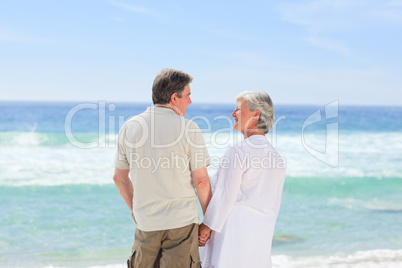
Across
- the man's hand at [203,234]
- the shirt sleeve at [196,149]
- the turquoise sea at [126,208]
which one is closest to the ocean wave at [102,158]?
the turquoise sea at [126,208]

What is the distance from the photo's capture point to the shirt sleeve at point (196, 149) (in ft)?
6.58

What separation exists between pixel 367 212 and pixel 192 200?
18.3 feet

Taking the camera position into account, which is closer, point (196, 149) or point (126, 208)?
point (196, 149)

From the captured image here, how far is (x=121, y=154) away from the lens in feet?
7.10

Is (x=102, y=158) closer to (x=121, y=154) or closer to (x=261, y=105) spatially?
(x=121, y=154)

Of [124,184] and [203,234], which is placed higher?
[124,184]

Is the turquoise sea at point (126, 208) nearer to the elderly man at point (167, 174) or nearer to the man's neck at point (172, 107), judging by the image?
the elderly man at point (167, 174)

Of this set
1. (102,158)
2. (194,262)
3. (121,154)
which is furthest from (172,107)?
(102,158)

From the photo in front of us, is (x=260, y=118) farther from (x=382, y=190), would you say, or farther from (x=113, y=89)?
(x=113, y=89)

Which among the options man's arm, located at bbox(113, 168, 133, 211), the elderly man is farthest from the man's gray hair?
man's arm, located at bbox(113, 168, 133, 211)

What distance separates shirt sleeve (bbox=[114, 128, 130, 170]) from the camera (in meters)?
2.12

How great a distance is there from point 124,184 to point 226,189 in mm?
568

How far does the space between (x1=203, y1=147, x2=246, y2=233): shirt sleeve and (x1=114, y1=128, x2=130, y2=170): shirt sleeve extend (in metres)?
0.50

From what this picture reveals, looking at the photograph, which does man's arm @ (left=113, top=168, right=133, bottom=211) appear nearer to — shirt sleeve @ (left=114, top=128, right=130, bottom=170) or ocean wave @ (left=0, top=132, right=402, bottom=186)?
shirt sleeve @ (left=114, top=128, right=130, bottom=170)
